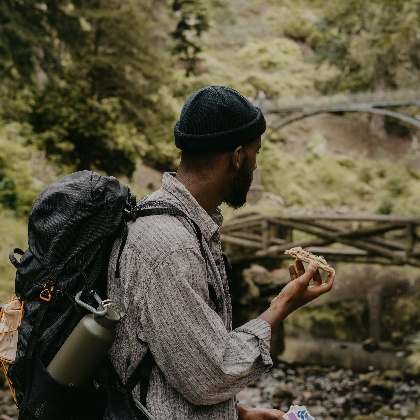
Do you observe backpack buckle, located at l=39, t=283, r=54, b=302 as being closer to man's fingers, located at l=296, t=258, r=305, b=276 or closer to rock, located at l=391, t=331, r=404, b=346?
man's fingers, located at l=296, t=258, r=305, b=276

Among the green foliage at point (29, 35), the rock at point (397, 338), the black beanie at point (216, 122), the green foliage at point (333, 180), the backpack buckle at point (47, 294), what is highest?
the black beanie at point (216, 122)

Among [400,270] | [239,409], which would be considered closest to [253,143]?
[239,409]

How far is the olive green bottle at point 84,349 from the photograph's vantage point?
1.47m

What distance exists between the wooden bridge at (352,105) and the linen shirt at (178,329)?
12580 mm

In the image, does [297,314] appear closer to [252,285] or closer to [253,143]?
[252,285]

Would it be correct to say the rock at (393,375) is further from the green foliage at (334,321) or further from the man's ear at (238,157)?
the man's ear at (238,157)

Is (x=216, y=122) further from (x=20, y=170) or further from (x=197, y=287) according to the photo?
(x=20, y=170)

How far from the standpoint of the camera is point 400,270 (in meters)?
16.2

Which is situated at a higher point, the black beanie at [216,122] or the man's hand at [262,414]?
Answer: the black beanie at [216,122]

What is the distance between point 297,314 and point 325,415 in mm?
4920

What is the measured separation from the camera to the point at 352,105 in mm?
15578

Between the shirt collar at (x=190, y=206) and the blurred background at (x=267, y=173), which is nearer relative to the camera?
the shirt collar at (x=190, y=206)

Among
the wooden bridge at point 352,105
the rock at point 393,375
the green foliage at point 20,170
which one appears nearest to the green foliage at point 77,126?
the green foliage at point 20,170

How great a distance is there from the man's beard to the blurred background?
553 cm
